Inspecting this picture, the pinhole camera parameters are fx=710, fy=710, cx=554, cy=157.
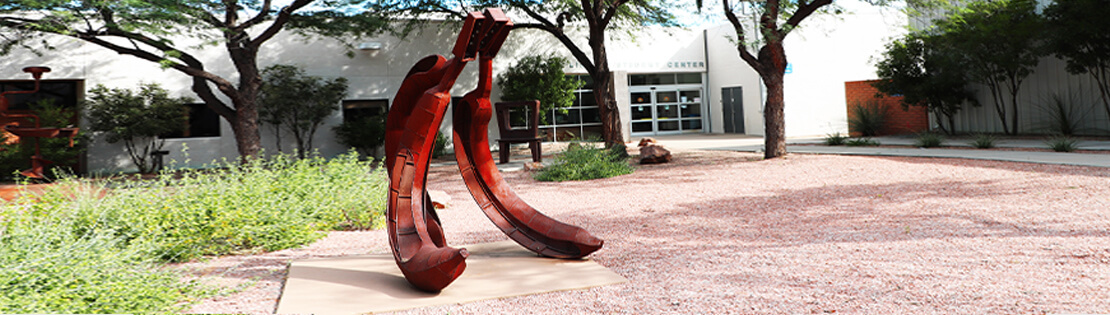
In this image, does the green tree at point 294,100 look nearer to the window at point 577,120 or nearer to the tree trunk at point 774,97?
the window at point 577,120

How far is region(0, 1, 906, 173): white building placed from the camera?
667 inches

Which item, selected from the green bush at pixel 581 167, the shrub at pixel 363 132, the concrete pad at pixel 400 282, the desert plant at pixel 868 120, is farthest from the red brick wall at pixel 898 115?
the concrete pad at pixel 400 282

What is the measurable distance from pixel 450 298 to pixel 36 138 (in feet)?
46.2

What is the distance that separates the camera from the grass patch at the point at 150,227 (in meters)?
3.67

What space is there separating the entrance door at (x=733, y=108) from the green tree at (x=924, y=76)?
231 inches

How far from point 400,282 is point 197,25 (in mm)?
11270

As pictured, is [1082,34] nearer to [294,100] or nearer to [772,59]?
[772,59]

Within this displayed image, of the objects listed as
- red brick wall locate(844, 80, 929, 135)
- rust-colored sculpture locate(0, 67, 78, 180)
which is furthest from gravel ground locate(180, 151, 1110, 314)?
red brick wall locate(844, 80, 929, 135)

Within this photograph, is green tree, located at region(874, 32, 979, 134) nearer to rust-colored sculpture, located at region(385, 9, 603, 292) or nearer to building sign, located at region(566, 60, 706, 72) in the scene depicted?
building sign, located at region(566, 60, 706, 72)

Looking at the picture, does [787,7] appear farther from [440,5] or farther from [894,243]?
[894,243]

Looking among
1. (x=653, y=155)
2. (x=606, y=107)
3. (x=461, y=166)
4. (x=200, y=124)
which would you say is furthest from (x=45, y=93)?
(x=461, y=166)

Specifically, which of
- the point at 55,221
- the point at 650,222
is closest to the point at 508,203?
the point at 650,222

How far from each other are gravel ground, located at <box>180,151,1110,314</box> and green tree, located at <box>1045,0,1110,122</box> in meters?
5.49

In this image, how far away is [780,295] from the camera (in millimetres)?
3990
